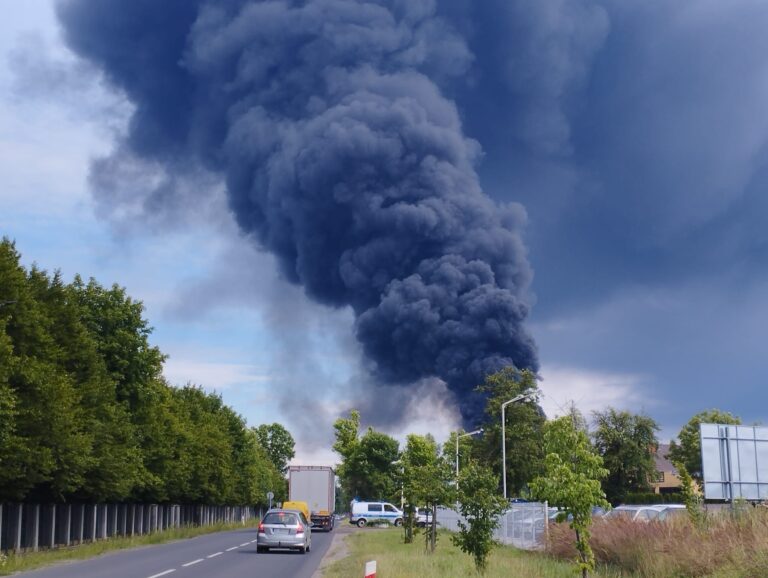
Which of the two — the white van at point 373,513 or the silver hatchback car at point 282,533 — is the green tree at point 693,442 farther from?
the silver hatchback car at point 282,533

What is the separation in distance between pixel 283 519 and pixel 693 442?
221 ft

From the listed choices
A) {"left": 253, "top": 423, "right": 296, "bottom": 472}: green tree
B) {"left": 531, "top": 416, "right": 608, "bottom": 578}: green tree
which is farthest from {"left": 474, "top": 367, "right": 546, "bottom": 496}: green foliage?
{"left": 253, "top": 423, "right": 296, "bottom": 472}: green tree

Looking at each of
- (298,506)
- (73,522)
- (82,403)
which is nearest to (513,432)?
(298,506)

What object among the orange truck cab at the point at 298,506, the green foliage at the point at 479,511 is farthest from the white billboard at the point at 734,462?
the orange truck cab at the point at 298,506

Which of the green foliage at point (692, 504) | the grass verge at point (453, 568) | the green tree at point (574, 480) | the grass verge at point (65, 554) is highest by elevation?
the green tree at point (574, 480)

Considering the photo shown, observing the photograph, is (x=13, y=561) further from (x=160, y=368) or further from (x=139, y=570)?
(x=160, y=368)

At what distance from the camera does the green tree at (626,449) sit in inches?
3164

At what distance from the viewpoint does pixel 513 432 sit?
81.9 m

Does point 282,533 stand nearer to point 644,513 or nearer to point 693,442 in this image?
point 644,513

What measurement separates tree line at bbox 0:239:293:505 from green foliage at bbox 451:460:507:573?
14.3 m

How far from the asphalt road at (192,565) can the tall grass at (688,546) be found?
8.71 meters

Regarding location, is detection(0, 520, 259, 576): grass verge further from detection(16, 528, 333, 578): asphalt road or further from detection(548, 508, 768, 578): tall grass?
detection(548, 508, 768, 578): tall grass

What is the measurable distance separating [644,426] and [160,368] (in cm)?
4854

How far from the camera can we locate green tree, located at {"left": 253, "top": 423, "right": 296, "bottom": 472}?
176m
